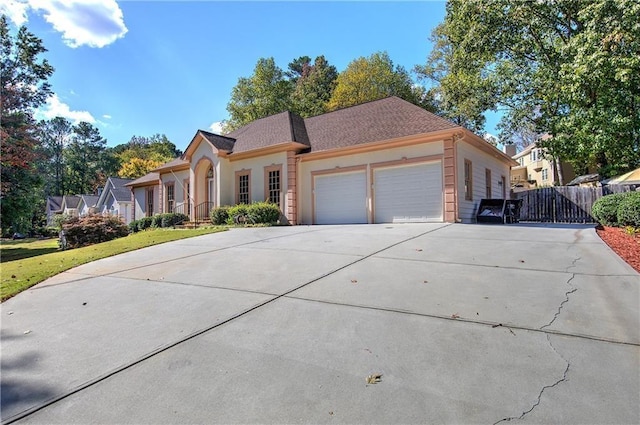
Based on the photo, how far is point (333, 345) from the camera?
2.98 meters

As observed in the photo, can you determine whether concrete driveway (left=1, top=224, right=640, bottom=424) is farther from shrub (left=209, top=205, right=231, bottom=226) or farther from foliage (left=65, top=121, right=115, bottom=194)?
foliage (left=65, top=121, right=115, bottom=194)

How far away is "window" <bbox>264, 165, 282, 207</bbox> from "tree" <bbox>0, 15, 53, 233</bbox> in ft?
37.9

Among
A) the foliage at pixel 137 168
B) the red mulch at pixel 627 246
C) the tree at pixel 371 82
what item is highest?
the tree at pixel 371 82

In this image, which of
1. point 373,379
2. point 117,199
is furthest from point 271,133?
point 117,199

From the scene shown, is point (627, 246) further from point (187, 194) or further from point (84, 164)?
point (84, 164)

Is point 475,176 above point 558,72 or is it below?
below

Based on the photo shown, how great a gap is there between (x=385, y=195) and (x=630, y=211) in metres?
7.85

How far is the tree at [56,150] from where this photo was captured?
60.6 m

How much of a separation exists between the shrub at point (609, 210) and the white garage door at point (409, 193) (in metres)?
5.57

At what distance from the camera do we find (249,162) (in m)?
17.7

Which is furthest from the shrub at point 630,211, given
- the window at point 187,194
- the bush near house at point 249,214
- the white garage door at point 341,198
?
the window at point 187,194

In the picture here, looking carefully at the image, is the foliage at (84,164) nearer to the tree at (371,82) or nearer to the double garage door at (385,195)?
the tree at (371,82)

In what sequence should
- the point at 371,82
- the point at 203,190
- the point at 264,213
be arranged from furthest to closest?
1. the point at 371,82
2. the point at 203,190
3. the point at 264,213

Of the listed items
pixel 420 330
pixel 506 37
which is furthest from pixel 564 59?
pixel 420 330
